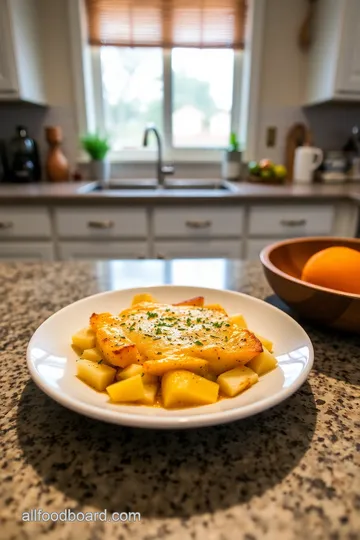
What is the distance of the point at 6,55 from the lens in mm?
1896

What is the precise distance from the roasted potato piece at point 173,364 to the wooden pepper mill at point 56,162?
2278 millimetres

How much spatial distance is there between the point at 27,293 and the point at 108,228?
1186 mm

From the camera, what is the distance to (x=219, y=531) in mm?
261

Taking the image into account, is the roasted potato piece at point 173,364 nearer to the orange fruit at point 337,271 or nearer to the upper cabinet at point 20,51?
the orange fruit at point 337,271

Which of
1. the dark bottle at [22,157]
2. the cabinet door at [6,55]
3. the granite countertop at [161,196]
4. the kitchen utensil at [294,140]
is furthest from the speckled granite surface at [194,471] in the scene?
the kitchen utensil at [294,140]

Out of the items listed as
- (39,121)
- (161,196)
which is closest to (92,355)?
(161,196)

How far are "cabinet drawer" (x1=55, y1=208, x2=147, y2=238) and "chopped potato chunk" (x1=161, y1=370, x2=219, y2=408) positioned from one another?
1573 millimetres

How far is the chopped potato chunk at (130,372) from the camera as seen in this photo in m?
0.37

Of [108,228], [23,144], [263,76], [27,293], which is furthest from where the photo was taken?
[263,76]

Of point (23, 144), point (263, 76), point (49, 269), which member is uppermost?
point (263, 76)

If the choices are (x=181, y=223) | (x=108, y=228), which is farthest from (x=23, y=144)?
(x=181, y=223)

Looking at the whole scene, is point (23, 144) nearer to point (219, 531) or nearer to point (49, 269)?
point (49, 269)

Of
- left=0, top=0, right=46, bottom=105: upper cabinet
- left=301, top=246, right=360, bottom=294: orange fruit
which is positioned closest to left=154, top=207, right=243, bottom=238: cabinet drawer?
left=0, top=0, right=46, bottom=105: upper cabinet

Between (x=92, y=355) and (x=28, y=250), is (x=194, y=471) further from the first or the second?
(x=28, y=250)
